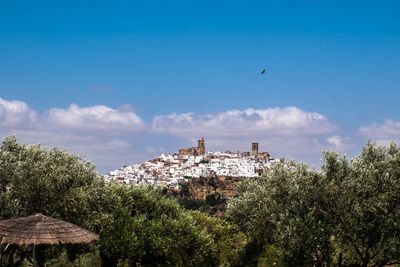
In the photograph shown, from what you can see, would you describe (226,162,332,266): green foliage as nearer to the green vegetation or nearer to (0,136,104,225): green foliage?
the green vegetation

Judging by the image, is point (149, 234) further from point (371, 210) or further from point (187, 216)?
point (371, 210)

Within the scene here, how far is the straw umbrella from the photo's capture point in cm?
1518

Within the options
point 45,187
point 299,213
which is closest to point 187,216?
point 299,213

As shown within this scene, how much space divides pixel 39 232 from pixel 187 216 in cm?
1272

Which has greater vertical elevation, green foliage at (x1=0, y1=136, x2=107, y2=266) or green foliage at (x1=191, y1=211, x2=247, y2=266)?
green foliage at (x1=0, y1=136, x2=107, y2=266)

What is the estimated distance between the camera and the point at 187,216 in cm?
2706

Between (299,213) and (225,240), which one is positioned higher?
(299,213)

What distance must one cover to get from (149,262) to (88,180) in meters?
6.30

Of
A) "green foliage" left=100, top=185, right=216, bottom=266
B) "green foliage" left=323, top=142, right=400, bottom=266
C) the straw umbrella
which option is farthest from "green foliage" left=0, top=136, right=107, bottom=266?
"green foliage" left=323, top=142, right=400, bottom=266

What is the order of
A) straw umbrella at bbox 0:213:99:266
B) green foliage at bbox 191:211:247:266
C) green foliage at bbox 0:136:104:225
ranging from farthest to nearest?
green foliage at bbox 191:211:247:266 < green foliage at bbox 0:136:104:225 < straw umbrella at bbox 0:213:99:266

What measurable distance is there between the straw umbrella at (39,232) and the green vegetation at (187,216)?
3.63 meters

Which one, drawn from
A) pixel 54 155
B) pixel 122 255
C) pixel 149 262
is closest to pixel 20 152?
pixel 54 155

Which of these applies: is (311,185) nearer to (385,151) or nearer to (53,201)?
(385,151)

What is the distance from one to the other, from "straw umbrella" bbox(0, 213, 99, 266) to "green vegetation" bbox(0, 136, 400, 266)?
3.63 meters
